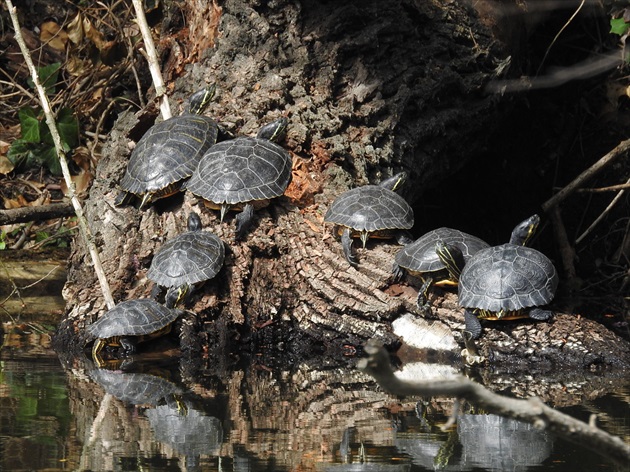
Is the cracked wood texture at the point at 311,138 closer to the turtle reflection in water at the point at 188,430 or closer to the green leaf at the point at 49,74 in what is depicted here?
the turtle reflection in water at the point at 188,430

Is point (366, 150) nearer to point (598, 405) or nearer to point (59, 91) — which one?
point (598, 405)

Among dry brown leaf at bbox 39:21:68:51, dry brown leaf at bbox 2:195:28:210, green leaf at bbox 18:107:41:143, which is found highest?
dry brown leaf at bbox 39:21:68:51

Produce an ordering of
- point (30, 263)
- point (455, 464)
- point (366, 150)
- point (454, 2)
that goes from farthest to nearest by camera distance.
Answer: point (30, 263) → point (454, 2) → point (366, 150) → point (455, 464)

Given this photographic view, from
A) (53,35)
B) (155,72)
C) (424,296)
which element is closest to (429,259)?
(424,296)

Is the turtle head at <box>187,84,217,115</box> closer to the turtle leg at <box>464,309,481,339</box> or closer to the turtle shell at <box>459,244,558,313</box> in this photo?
the turtle shell at <box>459,244,558,313</box>

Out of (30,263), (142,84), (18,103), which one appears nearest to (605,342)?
(30,263)

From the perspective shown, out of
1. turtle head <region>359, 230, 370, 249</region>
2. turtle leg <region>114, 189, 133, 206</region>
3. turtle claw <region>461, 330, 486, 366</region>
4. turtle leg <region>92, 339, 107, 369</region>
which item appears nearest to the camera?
turtle claw <region>461, 330, 486, 366</region>

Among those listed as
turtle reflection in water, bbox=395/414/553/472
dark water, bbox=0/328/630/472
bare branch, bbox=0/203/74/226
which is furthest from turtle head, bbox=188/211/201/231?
turtle reflection in water, bbox=395/414/553/472
